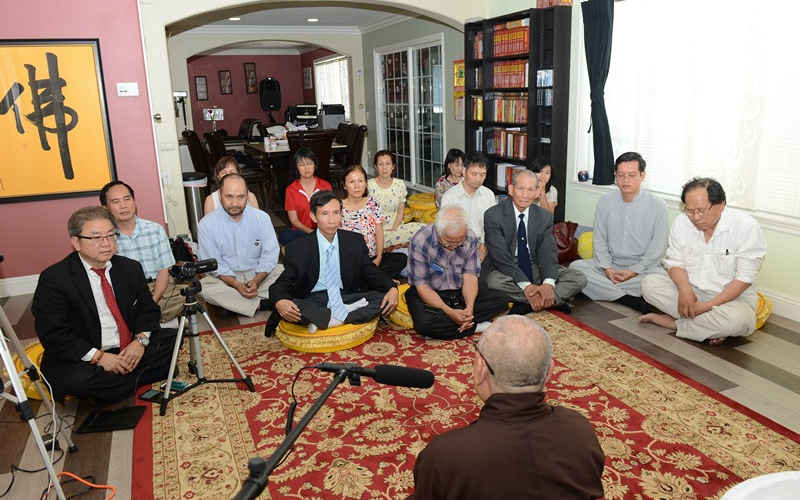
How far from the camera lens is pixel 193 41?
37.1 ft

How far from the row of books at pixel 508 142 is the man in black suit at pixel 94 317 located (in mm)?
4242

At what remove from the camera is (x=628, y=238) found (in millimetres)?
4539

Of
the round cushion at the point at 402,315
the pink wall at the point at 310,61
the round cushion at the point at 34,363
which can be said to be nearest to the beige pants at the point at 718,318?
the round cushion at the point at 402,315

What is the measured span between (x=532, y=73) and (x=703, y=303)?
3.08m

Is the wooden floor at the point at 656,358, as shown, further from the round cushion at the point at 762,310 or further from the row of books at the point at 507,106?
the row of books at the point at 507,106

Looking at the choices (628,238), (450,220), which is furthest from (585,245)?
(450,220)

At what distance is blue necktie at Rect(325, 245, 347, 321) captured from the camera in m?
3.78

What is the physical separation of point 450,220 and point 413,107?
666 centimetres

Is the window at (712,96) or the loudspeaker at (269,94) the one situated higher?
the loudspeaker at (269,94)

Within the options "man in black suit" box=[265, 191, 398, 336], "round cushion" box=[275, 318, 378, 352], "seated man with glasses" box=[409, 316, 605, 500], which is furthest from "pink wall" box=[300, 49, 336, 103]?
"seated man with glasses" box=[409, 316, 605, 500]

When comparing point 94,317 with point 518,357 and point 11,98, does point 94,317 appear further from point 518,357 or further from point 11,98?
point 11,98

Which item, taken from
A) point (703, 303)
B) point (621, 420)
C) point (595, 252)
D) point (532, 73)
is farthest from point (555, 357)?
point (532, 73)

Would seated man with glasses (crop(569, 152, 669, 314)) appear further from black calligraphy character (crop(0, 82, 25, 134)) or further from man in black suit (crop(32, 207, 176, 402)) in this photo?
black calligraphy character (crop(0, 82, 25, 134))

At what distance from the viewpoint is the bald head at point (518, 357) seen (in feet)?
5.02
